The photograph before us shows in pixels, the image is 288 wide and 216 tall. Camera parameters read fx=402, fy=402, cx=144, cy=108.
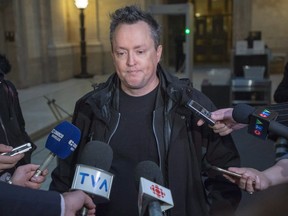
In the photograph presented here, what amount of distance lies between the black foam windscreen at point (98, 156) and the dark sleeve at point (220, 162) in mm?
466

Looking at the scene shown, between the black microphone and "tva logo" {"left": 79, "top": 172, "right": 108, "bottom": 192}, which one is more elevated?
the black microphone

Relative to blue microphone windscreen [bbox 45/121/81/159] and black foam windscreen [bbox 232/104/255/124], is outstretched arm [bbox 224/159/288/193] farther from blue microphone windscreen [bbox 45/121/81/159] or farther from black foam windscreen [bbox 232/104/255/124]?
blue microphone windscreen [bbox 45/121/81/159]

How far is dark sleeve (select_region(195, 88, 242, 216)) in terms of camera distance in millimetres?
1711

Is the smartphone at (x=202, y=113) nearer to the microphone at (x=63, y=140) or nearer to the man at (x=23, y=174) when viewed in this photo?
the microphone at (x=63, y=140)

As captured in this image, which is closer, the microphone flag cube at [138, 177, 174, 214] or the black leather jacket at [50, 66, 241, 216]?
the microphone flag cube at [138, 177, 174, 214]

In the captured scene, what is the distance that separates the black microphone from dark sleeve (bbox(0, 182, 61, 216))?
0.60m

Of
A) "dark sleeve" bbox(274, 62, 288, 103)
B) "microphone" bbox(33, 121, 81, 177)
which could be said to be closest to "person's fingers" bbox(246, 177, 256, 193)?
"microphone" bbox(33, 121, 81, 177)

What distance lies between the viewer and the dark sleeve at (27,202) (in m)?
1.12

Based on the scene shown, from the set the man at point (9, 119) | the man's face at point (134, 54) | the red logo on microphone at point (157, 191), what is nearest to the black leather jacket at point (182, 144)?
the man's face at point (134, 54)

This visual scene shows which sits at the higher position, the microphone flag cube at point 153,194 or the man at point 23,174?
the microphone flag cube at point 153,194

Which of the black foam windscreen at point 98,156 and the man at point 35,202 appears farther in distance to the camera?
the black foam windscreen at point 98,156

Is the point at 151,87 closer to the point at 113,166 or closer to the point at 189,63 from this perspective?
the point at 113,166

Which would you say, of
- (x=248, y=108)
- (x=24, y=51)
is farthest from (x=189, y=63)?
(x=248, y=108)

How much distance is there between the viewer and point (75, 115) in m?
1.83
